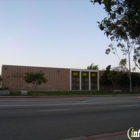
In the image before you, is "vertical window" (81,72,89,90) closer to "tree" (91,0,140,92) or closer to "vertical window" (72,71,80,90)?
"vertical window" (72,71,80,90)

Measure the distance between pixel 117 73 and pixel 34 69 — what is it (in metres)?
16.5

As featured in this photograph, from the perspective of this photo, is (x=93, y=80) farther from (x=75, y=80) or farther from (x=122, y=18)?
(x=122, y=18)

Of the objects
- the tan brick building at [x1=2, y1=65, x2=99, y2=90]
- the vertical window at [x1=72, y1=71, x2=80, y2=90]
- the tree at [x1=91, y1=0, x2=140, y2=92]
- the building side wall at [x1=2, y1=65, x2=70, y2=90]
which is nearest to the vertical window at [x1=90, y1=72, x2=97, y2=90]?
the tan brick building at [x1=2, y1=65, x2=99, y2=90]

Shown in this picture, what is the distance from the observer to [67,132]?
23.0 feet

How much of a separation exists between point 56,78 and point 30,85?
5767mm

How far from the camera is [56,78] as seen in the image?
41.6 m

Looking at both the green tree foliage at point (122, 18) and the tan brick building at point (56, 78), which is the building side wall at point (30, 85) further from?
the green tree foliage at point (122, 18)

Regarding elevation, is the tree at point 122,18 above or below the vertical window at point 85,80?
above

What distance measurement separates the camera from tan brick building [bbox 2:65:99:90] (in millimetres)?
37344

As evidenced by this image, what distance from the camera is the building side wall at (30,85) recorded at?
3712cm

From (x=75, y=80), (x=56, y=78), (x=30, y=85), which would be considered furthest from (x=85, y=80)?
(x=30, y=85)

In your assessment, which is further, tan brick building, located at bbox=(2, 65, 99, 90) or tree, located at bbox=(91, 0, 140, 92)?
tan brick building, located at bbox=(2, 65, 99, 90)

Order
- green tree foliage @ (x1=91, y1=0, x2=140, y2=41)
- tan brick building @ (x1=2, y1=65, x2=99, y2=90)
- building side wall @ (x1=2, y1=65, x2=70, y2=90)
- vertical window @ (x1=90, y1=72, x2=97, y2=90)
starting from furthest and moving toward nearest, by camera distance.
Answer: vertical window @ (x1=90, y1=72, x2=97, y2=90) < tan brick building @ (x1=2, y1=65, x2=99, y2=90) < building side wall @ (x1=2, y1=65, x2=70, y2=90) < green tree foliage @ (x1=91, y1=0, x2=140, y2=41)

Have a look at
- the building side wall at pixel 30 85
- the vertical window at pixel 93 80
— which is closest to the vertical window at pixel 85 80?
the vertical window at pixel 93 80
